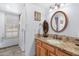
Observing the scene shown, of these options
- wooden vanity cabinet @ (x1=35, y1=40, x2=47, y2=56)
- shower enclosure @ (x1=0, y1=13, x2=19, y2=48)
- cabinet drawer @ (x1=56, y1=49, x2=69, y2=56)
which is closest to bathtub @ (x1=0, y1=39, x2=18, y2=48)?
shower enclosure @ (x1=0, y1=13, x2=19, y2=48)

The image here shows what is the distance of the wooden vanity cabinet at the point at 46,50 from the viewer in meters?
1.55

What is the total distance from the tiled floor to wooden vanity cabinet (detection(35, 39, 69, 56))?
1.07 ft

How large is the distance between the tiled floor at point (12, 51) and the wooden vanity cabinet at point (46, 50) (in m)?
0.32

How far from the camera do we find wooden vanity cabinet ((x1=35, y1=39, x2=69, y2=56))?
61.0 inches

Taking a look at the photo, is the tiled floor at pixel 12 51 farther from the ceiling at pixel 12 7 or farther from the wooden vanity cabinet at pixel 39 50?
the ceiling at pixel 12 7

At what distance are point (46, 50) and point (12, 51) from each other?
57cm

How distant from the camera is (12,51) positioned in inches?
66.0

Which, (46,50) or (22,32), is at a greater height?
(22,32)

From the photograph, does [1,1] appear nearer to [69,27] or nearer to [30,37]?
[30,37]

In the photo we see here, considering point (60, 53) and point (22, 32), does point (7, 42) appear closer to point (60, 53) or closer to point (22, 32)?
point (22, 32)

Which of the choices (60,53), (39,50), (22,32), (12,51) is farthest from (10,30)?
(60,53)

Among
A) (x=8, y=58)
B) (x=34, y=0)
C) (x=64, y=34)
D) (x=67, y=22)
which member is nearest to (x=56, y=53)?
(x=64, y=34)

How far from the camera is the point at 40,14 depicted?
6.03ft

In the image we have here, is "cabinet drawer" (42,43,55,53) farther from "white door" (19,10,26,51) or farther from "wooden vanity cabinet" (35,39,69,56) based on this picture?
"white door" (19,10,26,51)
